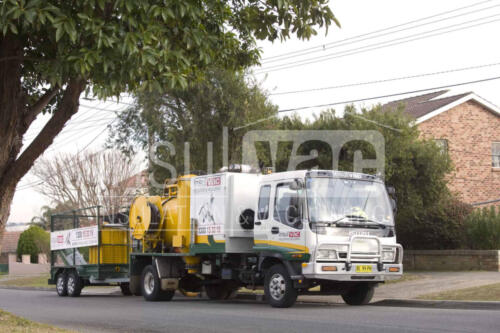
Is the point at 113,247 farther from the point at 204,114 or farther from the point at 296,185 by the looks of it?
the point at 296,185

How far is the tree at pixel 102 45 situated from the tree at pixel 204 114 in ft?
35.2

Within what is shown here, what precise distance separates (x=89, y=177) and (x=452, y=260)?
26163 mm

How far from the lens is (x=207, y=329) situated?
11258mm

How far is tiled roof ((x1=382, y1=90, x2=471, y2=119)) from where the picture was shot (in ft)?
107

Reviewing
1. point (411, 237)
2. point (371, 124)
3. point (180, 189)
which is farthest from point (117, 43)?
point (411, 237)

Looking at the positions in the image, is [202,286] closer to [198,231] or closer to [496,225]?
[198,231]

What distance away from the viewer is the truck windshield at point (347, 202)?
1465cm

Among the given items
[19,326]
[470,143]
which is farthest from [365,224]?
[470,143]

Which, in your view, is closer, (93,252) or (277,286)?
(277,286)

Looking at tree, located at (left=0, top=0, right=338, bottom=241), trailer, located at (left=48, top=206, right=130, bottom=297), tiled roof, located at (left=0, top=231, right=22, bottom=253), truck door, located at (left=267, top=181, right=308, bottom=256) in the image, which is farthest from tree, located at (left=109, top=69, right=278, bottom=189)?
tiled roof, located at (left=0, top=231, right=22, bottom=253)

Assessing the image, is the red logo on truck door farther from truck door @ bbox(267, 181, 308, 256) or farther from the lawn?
the lawn

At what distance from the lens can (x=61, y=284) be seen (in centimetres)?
2308

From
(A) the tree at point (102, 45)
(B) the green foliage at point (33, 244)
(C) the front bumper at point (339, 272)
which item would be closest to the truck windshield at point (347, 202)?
(C) the front bumper at point (339, 272)

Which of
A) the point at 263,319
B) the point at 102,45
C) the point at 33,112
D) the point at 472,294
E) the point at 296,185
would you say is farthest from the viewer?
the point at 472,294
